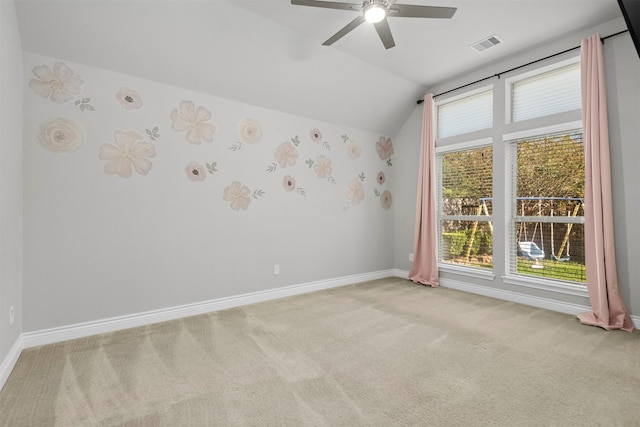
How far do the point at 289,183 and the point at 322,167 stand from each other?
635mm

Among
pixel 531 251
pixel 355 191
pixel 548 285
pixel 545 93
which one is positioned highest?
pixel 545 93

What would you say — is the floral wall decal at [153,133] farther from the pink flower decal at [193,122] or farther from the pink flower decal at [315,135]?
the pink flower decal at [315,135]

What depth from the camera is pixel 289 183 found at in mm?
4105

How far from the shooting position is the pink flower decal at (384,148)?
5164mm

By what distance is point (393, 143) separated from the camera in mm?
5355

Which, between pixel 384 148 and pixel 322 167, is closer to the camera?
pixel 322 167

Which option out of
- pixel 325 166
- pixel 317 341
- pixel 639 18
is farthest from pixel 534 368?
pixel 325 166

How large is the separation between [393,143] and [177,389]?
473 centimetres

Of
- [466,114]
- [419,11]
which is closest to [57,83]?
[419,11]

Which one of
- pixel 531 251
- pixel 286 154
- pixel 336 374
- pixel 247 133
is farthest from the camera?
pixel 286 154

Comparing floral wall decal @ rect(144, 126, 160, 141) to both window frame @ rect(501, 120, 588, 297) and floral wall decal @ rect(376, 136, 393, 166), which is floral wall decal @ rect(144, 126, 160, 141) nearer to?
floral wall decal @ rect(376, 136, 393, 166)

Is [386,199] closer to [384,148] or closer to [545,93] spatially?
[384,148]

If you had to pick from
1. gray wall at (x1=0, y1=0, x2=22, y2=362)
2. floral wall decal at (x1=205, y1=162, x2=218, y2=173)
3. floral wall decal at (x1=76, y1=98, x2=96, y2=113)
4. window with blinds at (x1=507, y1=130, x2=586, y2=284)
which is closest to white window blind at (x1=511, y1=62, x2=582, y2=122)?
window with blinds at (x1=507, y1=130, x2=586, y2=284)

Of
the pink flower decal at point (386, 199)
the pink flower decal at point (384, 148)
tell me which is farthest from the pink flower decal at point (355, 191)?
the pink flower decal at point (384, 148)
